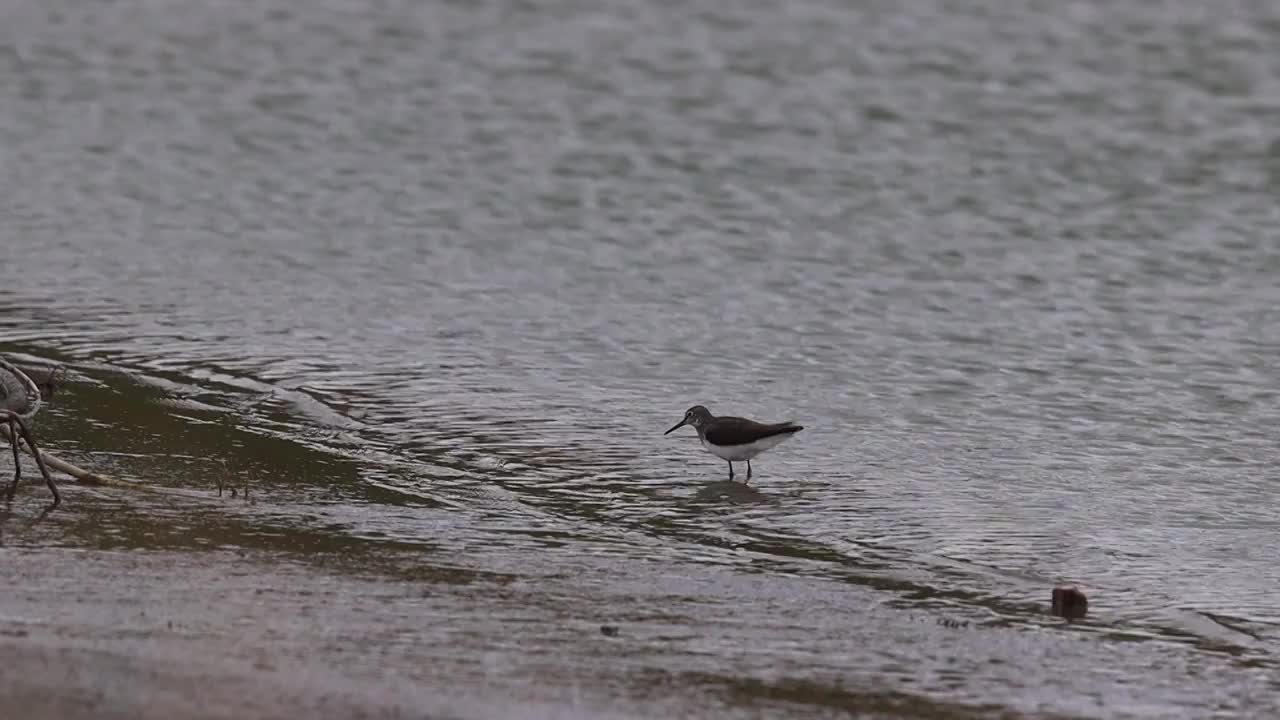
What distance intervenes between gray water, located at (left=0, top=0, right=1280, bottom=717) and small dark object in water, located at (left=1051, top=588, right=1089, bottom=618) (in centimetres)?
13

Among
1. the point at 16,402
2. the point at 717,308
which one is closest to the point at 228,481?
the point at 16,402

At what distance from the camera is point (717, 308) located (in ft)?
57.6

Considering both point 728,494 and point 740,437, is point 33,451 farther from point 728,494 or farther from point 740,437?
point 740,437

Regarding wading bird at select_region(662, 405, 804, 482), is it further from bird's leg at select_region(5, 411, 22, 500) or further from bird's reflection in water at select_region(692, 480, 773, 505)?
bird's leg at select_region(5, 411, 22, 500)

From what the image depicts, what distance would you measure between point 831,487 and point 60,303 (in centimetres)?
677

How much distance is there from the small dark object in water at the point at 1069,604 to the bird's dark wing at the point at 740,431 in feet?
10.3

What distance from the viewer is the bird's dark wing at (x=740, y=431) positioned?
12984 mm

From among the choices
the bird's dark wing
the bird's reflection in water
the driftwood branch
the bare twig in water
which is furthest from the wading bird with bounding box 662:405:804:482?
the driftwood branch

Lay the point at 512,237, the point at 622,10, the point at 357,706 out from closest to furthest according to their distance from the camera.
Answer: the point at 357,706 → the point at 512,237 → the point at 622,10

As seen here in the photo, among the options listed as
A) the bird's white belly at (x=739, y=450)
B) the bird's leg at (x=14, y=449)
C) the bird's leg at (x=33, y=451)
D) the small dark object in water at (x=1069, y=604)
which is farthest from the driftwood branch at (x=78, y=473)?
the small dark object in water at (x=1069, y=604)

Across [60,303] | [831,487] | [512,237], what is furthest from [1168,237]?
[60,303]

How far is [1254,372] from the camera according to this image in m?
15.9

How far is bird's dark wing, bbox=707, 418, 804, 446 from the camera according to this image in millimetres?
12984

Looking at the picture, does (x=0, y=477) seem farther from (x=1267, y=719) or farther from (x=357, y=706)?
(x=1267, y=719)
